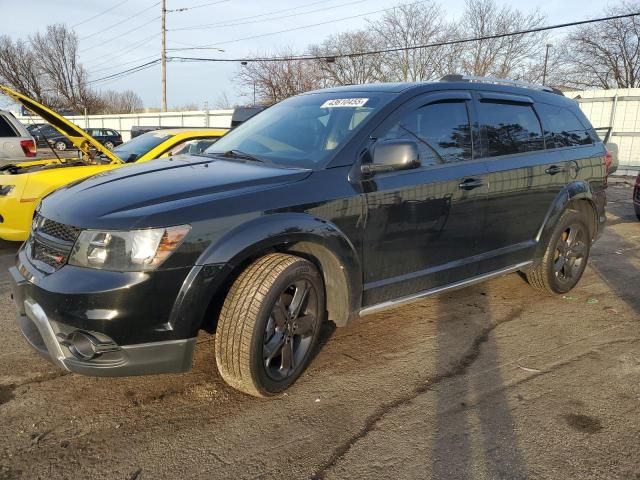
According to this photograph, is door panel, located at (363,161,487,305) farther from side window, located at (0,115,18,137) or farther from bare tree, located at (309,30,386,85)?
bare tree, located at (309,30,386,85)

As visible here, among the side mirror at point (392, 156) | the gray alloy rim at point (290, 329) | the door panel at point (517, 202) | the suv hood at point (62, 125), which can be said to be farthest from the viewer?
the suv hood at point (62, 125)

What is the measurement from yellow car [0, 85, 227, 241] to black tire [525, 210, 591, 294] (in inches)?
130

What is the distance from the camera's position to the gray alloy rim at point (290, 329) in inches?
113

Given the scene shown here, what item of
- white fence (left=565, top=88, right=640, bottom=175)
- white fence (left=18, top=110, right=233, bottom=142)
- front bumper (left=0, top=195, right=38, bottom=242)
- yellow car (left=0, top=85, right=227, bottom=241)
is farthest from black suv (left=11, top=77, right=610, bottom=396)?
white fence (left=18, top=110, right=233, bottom=142)

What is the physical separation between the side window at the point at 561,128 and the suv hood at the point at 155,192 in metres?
2.61

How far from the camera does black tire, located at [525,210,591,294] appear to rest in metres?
→ 4.62

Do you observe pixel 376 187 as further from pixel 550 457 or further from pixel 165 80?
pixel 165 80

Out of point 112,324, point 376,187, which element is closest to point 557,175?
point 376,187

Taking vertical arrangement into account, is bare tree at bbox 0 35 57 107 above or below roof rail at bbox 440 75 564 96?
above

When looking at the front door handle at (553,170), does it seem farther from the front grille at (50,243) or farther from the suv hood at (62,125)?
the suv hood at (62,125)

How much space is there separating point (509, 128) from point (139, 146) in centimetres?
488

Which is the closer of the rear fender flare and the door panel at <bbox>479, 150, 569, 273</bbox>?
the door panel at <bbox>479, 150, 569, 273</bbox>

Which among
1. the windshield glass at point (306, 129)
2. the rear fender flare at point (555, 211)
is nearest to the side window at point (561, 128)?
the rear fender flare at point (555, 211)

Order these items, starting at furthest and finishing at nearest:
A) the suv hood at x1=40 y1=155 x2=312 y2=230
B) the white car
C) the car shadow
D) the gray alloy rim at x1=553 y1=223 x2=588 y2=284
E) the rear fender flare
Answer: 1. the white car
2. the gray alloy rim at x1=553 y1=223 x2=588 y2=284
3. the rear fender flare
4. the suv hood at x1=40 y1=155 x2=312 y2=230
5. the car shadow
